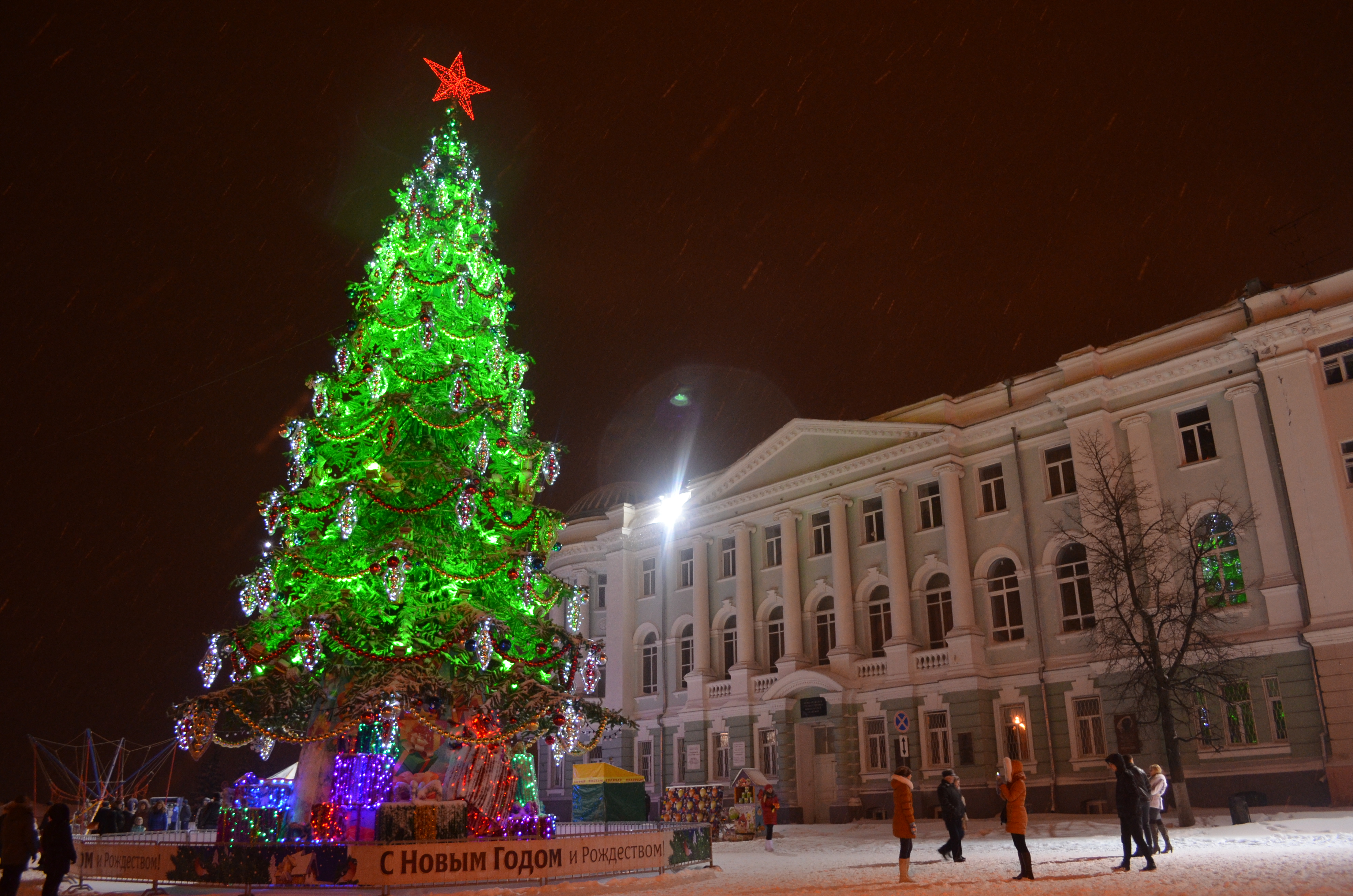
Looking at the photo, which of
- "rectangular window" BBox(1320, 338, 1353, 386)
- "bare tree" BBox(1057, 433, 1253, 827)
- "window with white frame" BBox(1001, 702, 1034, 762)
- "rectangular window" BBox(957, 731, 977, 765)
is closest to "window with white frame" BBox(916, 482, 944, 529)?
"bare tree" BBox(1057, 433, 1253, 827)

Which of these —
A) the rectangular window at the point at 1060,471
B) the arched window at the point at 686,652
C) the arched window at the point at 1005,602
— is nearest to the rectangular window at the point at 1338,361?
the rectangular window at the point at 1060,471

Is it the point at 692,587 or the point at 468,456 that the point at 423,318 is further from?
the point at 692,587

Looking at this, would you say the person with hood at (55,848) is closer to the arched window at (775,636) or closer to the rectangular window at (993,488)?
the rectangular window at (993,488)

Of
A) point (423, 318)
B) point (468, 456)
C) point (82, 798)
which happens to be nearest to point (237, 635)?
point (468, 456)

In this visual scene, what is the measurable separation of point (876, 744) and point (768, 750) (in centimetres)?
451

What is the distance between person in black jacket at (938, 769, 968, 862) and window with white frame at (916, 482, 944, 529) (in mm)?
16980

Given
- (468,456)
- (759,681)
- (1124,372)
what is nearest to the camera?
(468,456)

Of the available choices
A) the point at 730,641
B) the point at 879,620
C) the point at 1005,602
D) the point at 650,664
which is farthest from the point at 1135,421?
the point at 650,664

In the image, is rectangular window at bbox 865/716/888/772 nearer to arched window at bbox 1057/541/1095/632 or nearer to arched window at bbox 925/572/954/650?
arched window at bbox 925/572/954/650

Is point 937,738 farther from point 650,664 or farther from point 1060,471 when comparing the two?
point 650,664

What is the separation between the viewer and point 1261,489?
2730cm

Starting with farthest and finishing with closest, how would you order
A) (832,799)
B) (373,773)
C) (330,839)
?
(832,799) < (373,773) < (330,839)

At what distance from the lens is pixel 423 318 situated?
16.1 metres

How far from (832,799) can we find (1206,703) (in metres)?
12.9
